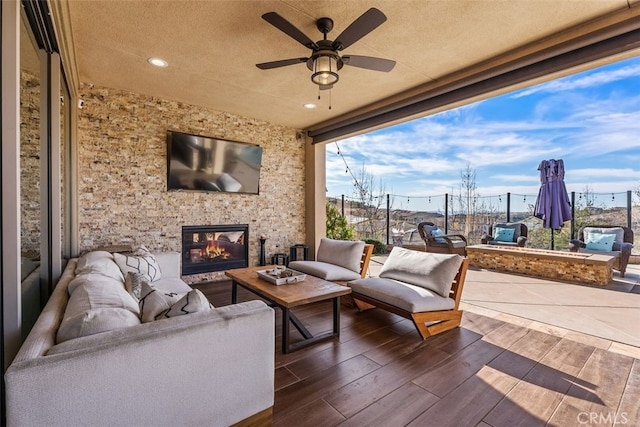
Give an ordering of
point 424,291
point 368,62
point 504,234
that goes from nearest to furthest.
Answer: point 368,62, point 424,291, point 504,234

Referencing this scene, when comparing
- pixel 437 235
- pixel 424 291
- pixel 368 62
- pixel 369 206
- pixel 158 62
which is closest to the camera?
pixel 368 62

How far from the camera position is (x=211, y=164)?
4.84 meters

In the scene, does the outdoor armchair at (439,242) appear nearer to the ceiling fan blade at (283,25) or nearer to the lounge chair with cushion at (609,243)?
the lounge chair with cushion at (609,243)

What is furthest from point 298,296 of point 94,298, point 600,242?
point 600,242

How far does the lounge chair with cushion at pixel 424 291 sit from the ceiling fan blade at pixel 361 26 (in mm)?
2185

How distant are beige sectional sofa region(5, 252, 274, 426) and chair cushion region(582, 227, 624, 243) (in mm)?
6839

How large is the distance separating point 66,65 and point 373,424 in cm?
400

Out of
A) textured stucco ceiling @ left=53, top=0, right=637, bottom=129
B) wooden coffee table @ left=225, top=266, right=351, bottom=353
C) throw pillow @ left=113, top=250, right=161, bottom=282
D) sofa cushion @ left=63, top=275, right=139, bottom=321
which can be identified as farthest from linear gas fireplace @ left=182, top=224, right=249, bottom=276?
sofa cushion @ left=63, top=275, right=139, bottom=321

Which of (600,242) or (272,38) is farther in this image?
(600,242)

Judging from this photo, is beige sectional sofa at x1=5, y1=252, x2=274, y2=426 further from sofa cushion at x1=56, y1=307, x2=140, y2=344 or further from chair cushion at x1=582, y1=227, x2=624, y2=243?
chair cushion at x1=582, y1=227, x2=624, y2=243

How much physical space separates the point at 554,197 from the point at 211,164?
6.52 metres

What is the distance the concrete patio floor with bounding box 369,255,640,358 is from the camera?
2.84 m

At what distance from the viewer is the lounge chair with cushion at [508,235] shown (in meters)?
6.49

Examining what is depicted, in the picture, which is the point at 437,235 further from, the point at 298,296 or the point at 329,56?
the point at 329,56
